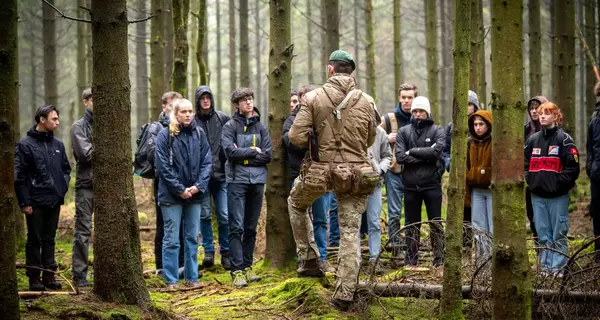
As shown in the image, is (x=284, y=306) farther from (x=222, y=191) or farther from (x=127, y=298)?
(x=222, y=191)

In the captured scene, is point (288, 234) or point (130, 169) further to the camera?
point (288, 234)

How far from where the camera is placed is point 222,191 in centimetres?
884

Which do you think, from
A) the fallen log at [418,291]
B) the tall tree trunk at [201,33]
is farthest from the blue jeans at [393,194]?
the tall tree trunk at [201,33]

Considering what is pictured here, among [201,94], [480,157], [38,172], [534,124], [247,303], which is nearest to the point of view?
[247,303]

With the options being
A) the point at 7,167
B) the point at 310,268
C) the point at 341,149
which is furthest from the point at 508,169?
the point at 7,167

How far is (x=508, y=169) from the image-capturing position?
4277 millimetres

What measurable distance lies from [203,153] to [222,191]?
3.90 ft

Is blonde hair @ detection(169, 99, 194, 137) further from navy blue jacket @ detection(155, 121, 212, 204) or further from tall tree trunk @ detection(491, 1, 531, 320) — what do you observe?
tall tree trunk @ detection(491, 1, 531, 320)

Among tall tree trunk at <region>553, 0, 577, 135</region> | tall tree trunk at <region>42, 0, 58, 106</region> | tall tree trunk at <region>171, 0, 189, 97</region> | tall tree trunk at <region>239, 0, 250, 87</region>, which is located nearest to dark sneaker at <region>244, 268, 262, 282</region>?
tall tree trunk at <region>171, 0, 189, 97</region>

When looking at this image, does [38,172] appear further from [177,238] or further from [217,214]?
[217,214]

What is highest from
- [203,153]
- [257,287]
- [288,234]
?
[203,153]

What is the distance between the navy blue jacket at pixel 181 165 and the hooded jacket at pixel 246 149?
0.31 metres

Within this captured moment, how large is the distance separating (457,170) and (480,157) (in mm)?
2681

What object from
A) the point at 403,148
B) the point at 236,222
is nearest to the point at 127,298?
the point at 236,222
